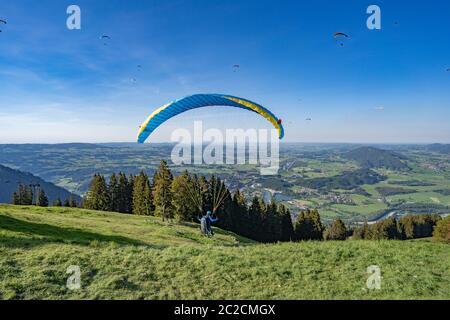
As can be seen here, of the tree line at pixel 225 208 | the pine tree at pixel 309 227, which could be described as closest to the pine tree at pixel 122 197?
the tree line at pixel 225 208

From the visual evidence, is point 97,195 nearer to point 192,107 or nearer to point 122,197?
point 122,197

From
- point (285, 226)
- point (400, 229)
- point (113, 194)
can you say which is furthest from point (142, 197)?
point (400, 229)

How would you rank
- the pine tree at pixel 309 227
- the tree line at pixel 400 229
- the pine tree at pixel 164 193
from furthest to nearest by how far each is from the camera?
1. the tree line at pixel 400 229
2. the pine tree at pixel 309 227
3. the pine tree at pixel 164 193

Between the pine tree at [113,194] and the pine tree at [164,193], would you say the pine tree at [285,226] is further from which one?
the pine tree at [113,194]

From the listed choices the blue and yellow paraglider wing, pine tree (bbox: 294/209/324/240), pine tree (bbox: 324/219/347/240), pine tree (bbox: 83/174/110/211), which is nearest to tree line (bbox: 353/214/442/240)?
pine tree (bbox: 324/219/347/240)

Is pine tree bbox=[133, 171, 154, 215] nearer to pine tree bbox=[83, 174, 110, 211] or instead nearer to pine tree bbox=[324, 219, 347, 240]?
pine tree bbox=[83, 174, 110, 211]

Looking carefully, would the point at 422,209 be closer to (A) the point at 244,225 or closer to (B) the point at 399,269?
(A) the point at 244,225
